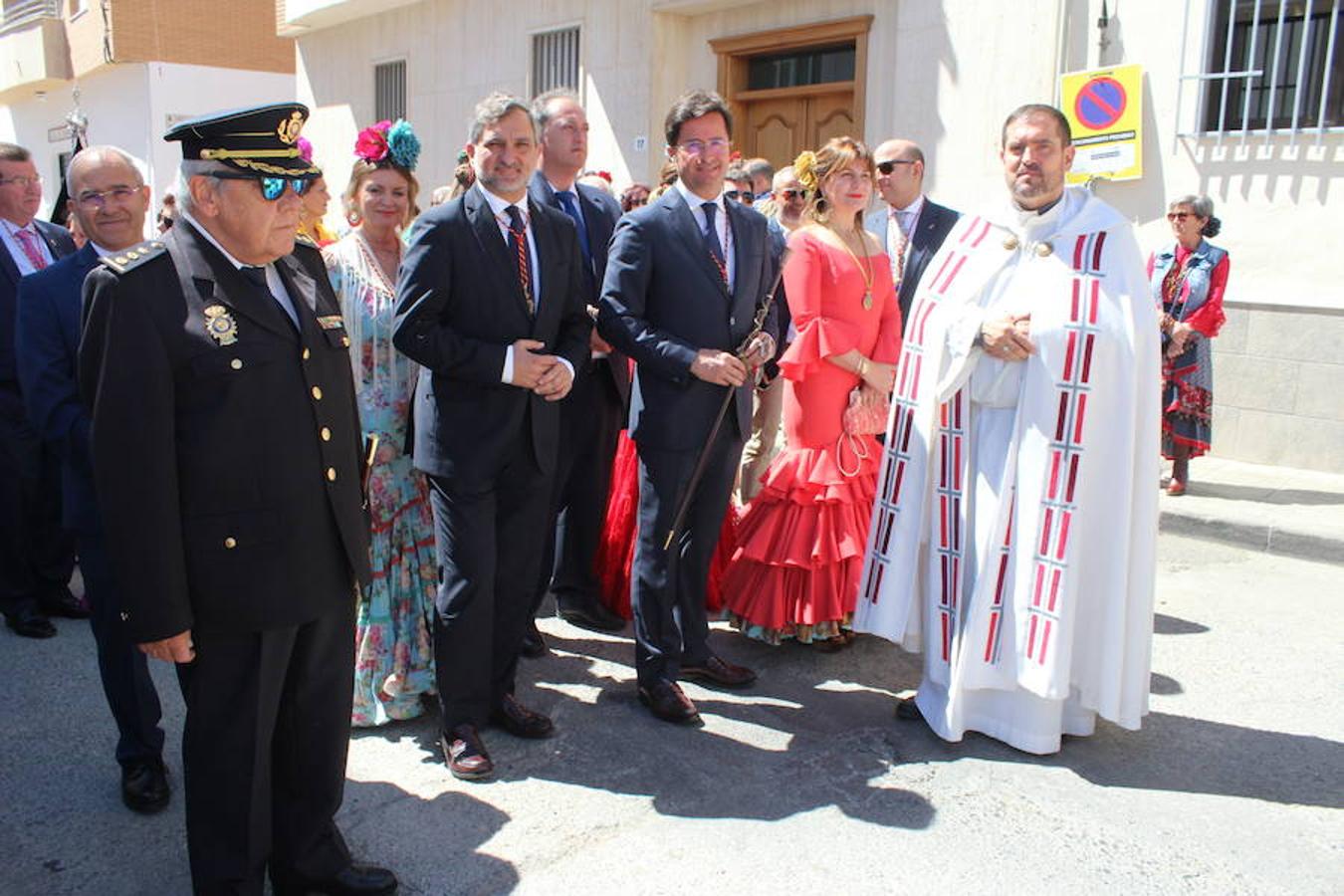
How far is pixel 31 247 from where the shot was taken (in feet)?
16.1

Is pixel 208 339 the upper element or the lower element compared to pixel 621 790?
upper

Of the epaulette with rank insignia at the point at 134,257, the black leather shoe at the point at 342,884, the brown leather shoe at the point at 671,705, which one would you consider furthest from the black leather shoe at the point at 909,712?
the epaulette with rank insignia at the point at 134,257

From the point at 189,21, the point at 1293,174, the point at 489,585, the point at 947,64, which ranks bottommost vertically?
the point at 489,585

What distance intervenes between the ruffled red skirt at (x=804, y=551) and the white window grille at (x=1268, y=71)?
189 inches

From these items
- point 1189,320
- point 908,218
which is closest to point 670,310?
point 908,218

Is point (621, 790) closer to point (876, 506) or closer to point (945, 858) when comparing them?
point (945, 858)

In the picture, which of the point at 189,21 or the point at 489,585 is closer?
the point at 489,585

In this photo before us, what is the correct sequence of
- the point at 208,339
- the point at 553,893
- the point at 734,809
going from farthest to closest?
the point at 734,809, the point at 553,893, the point at 208,339

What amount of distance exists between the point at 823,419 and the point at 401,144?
6.43ft

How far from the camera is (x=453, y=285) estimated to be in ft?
11.0

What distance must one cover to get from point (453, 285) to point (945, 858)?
221 cm

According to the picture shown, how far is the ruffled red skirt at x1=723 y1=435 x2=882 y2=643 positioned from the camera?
4.40m

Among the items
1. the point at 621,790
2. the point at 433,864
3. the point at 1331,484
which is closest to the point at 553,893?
the point at 433,864

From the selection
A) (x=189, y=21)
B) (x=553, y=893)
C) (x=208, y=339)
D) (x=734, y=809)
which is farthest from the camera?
(x=189, y=21)
